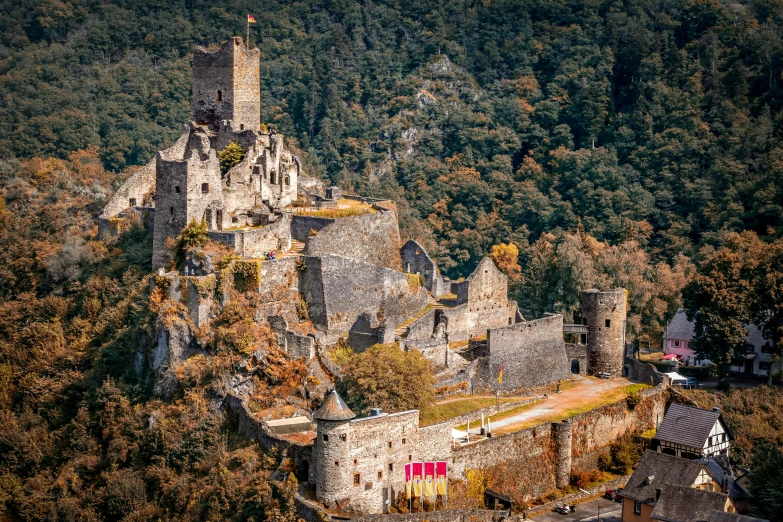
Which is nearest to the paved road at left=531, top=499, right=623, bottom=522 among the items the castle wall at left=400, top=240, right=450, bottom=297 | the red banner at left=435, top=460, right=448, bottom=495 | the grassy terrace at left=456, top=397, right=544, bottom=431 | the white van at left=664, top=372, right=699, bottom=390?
the grassy terrace at left=456, top=397, right=544, bottom=431

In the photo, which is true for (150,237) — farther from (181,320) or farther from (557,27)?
(557,27)

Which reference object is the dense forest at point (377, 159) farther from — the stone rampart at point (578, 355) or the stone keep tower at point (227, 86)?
the stone rampart at point (578, 355)

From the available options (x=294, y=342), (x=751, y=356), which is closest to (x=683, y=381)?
(x=751, y=356)

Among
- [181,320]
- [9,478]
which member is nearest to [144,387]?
[181,320]

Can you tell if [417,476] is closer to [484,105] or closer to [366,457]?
[366,457]

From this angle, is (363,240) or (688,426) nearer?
(688,426)

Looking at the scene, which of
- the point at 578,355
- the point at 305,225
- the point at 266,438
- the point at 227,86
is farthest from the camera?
the point at 227,86
